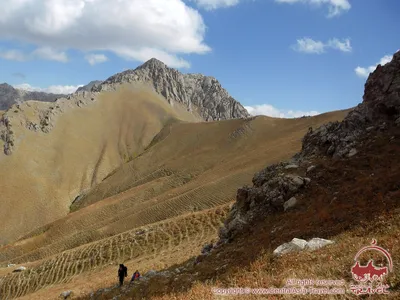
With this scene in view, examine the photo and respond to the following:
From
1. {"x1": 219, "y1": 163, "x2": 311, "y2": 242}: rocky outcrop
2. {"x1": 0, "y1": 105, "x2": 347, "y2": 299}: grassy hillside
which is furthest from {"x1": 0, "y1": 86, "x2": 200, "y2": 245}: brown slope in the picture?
{"x1": 219, "y1": 163, "x2": 311, "y2": 242}: rocky outcrop

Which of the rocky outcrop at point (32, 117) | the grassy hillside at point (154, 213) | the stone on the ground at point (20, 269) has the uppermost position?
the rocky outcrop at point (32, 117)

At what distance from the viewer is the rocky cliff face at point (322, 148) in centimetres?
2002

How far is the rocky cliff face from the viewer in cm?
2002

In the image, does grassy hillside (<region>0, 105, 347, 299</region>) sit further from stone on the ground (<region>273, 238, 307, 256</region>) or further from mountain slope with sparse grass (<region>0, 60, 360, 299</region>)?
stone on the ground (<region>273, 238, 307, 256</region>)

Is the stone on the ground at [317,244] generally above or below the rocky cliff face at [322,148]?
below

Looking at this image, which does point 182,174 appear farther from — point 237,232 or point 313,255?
point 313,255

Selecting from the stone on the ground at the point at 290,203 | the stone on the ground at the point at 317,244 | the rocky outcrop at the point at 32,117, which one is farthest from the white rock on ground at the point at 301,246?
the rocky outcrop at the point at 32,117

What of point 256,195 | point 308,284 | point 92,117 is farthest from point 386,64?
point 92,117

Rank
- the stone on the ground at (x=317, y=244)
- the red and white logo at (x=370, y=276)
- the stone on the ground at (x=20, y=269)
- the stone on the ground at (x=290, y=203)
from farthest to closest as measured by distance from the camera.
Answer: the stone on the ground at (x=20, y=269) → the stone on the ground at (x=290, y=203) → the stone on the ground at (x=317, y=244) → the red and white logo at (x=370, y=276)

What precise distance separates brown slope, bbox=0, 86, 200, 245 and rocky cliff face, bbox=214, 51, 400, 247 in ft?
328

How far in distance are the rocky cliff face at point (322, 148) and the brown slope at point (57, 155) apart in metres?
99.8

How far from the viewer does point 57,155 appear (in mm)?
144375

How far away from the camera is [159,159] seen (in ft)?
423

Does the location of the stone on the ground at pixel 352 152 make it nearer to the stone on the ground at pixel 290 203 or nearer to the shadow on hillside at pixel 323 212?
the shadow on hillside at pixel 323 212
